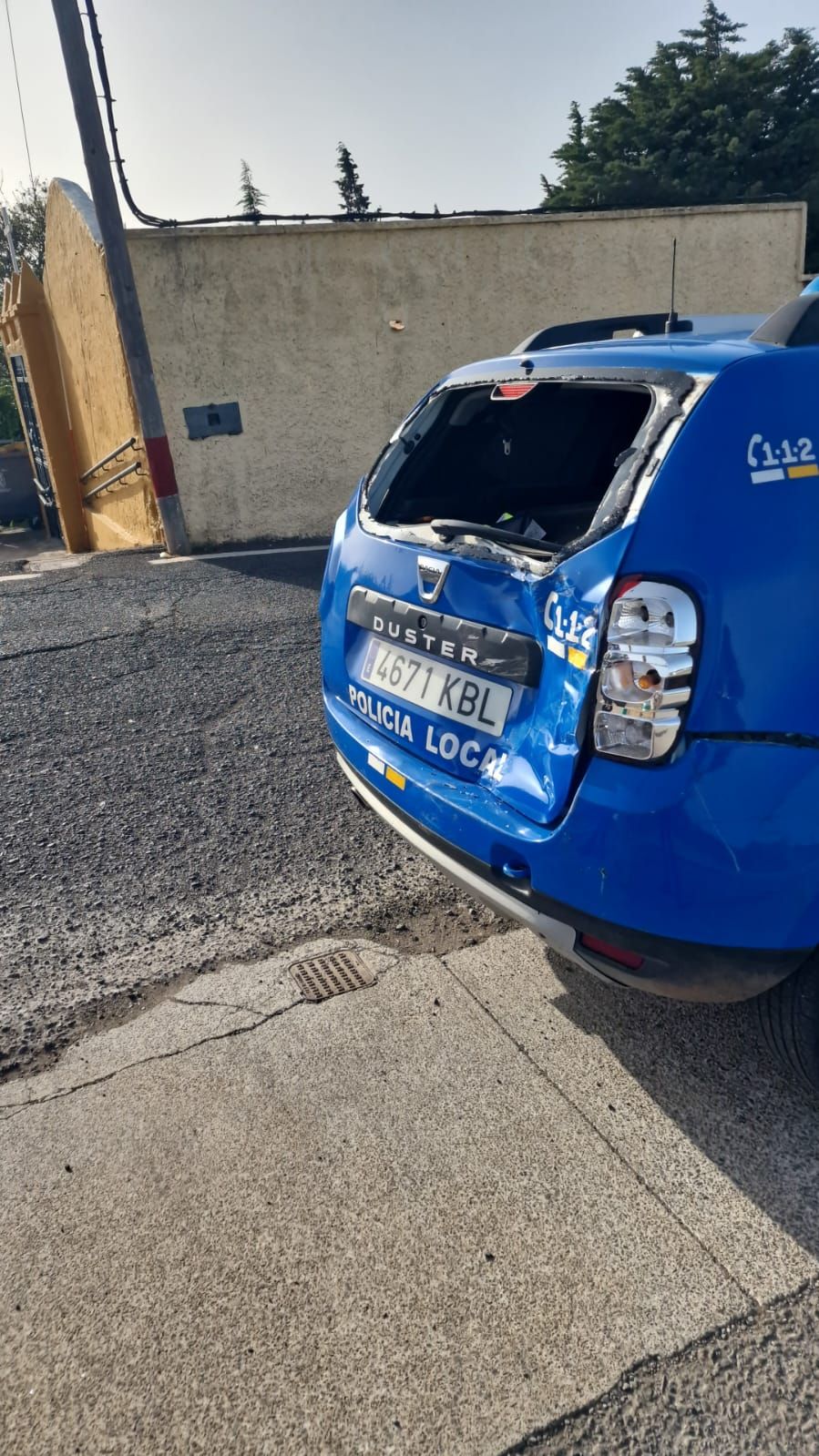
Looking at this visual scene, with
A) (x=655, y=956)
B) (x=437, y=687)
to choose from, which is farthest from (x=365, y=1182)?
(x=437, y=687)

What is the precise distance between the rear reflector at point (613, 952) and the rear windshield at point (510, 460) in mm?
1387

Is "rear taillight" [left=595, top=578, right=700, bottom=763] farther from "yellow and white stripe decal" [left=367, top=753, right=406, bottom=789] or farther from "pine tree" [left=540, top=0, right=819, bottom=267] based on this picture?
"pine tree" [left=540, top=0, right=819, bottom=267]

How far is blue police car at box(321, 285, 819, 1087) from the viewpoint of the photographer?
→ 5.85ft

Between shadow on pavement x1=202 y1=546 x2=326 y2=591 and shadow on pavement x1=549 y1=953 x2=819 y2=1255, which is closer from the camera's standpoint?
shadow on pavement x1=549 y1=953 x2=819 y2=1255

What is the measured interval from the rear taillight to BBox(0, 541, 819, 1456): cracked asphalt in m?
1.02

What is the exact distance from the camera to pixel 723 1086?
7.77ft

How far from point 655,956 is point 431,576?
1101 mm

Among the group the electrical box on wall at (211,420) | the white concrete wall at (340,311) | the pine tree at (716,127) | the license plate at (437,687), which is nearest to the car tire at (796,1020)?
the license plate at (437,687)

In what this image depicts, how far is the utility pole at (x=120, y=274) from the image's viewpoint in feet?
28.8

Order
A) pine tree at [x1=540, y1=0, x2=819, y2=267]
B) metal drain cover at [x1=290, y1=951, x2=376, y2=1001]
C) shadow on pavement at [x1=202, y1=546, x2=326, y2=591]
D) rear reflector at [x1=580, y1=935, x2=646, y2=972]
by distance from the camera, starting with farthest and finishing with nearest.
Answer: pine tree at [x1=540, y1=0, x2=819, y2=267]
shadow on pavement at [x1=202, y1=546, x2=326, y2=591]
metal drain cover at [x1=290, y1=951, x2=376, y2=1001]
rear reflector at [x1=580, y1=935, x2=646, y2=972]

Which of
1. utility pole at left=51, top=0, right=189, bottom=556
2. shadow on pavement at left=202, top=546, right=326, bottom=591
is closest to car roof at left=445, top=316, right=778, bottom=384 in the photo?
shadow on pavement at left=202, top=546, right=326, bottom=591

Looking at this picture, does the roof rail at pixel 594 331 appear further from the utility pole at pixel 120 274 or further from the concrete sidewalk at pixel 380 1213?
the utility pole at pixel 120 274

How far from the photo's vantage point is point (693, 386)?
1920 millimetres

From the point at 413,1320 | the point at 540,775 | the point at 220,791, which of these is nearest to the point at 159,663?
the point at 220,791
